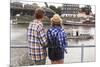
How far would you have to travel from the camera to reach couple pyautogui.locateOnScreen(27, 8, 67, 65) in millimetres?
2326

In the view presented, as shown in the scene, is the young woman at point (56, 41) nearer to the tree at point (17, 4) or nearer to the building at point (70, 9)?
the building at point (70, 9)

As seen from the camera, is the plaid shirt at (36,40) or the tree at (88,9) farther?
the tree at (88,9)

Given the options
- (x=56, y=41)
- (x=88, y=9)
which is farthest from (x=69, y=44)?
(x=88, y=9)

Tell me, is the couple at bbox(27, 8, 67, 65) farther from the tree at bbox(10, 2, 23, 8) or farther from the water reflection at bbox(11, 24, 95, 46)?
the tree at bbox(10, 2, 23, 8)

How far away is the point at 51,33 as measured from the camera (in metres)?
2.40

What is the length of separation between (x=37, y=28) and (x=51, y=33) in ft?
0.64

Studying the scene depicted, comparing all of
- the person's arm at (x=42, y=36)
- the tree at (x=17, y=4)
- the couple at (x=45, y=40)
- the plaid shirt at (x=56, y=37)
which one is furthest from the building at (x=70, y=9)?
the tree at (x=17, y=4)

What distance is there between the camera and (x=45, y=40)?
2.37 meters

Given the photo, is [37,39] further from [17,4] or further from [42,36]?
[17,4]

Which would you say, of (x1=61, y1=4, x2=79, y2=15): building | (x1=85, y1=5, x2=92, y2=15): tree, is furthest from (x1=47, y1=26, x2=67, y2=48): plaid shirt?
(x1=85, y1=5, x2=92, y2=15): tree

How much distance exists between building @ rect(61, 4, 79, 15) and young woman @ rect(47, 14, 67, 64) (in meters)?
0.11

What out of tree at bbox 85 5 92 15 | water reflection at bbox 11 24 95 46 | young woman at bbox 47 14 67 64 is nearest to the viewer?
water reflection at bbox 11 24 95 46

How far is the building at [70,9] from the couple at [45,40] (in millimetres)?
113

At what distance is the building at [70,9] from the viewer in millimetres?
2420
